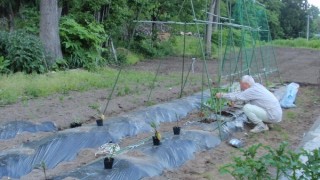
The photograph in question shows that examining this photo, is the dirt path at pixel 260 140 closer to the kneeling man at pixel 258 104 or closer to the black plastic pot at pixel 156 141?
the kneeling man at pixel 258 104

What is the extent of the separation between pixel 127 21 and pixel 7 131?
1382cm

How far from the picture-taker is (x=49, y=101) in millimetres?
9578

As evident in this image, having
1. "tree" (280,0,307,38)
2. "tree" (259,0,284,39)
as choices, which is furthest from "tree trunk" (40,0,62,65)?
"tree" (280,0,307,38)

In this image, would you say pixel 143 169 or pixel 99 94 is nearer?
pixel 143 169

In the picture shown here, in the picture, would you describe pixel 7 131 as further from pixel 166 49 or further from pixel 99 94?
pixel 166 49

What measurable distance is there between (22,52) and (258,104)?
24.5 ft

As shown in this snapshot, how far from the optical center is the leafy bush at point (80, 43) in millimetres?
14922

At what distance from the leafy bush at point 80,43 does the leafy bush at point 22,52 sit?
1.68 meters

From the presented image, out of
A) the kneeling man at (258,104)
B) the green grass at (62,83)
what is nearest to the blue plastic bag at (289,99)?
the kneeling man at (258,104)

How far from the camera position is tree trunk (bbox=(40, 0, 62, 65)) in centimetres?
1374

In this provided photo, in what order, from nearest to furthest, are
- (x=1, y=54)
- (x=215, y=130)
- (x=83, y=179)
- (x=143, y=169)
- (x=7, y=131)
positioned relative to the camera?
(x=83, y=179) < (x=143, y=169) < (x=7, y=131) < (x=215, y=130) < (x=1, y=54)

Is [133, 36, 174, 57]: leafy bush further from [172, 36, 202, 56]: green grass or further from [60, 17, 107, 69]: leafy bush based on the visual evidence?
[60, 17, 107, 69]: leafy bush

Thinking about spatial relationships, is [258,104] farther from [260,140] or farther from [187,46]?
[187,46]

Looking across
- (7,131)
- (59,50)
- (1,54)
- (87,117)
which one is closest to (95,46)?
(59,50)
